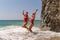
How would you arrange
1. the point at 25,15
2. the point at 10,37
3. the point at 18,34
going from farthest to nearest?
the point at 25,15, the point at 18,34, the point at 10,37

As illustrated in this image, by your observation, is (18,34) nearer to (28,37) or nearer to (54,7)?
→ (28,37)

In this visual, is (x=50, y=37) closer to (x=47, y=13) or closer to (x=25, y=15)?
(x=25, y=15)

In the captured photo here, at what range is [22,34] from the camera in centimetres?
1797

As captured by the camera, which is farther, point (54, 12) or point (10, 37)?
point (54, 12)

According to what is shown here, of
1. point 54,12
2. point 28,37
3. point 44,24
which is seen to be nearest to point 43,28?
point 44,24

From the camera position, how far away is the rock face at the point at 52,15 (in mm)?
20922

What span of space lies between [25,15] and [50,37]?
3299 mm

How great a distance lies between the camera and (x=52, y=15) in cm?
2125

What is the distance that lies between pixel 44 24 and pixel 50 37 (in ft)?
17.1

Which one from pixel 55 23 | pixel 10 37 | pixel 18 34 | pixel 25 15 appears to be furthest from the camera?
pixel 55 23

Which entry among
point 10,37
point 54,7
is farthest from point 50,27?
point 10,37

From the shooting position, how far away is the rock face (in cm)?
2092

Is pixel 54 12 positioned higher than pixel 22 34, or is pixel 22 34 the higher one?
pixel 54 12

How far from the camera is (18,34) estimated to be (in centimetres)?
1791
